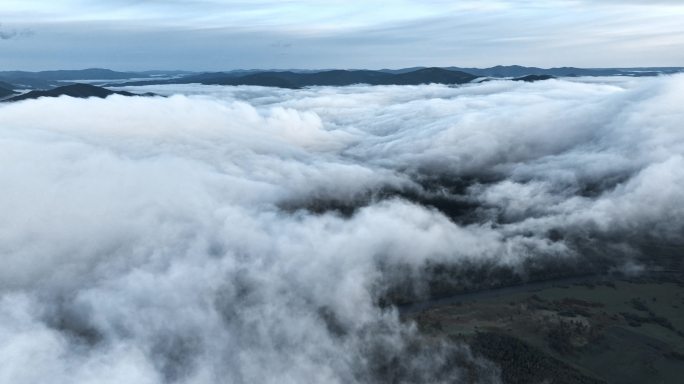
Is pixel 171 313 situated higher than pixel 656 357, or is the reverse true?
pixel 171 313

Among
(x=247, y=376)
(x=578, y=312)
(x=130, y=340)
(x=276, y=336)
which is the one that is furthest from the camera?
(x=578, y=312)

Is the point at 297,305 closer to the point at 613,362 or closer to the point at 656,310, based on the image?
the point at 613,362

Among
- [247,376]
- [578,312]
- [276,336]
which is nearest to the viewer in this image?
[247,376]

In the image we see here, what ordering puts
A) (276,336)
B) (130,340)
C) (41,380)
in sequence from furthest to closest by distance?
1. (276,336)
2. (130,340)
3. (41,380)

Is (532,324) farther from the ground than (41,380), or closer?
closer

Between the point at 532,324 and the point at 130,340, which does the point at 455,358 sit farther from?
the point at 130,340

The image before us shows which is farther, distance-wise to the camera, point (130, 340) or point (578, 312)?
point (578, 312)

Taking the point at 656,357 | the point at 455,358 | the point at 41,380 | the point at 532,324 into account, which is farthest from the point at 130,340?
the point at 656,357

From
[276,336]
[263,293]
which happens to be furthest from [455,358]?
[263,293]

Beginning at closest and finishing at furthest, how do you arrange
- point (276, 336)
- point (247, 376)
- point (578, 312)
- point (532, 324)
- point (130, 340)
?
point (247, 376) < point (130, 340) < point (276, 336) < point (532, 324) < point (578, 312)
